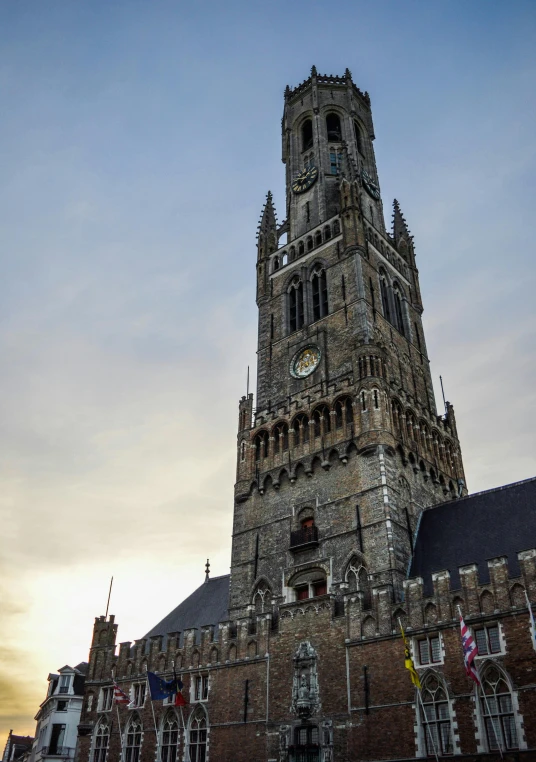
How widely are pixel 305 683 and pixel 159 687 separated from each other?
29.7ft

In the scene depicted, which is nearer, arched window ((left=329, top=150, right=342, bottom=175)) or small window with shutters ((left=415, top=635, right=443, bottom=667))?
small window with shutters ((left=415, top=635, right=443, bottom=667))

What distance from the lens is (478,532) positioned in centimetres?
3303

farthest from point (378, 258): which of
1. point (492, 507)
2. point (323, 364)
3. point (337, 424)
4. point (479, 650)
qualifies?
point (479, 650)

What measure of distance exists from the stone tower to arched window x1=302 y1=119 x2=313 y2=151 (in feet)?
10.8

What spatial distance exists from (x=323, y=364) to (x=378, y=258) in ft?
37.4

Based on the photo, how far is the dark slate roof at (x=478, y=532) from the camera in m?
30.8

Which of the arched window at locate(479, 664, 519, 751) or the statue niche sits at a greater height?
the statue niche

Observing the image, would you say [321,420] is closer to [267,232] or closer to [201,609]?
[201,609]

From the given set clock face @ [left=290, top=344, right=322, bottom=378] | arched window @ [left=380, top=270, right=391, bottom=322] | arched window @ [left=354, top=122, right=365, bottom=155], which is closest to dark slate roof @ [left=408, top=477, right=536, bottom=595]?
clock face @ [left=290, top=344, right=322, bottom=378]

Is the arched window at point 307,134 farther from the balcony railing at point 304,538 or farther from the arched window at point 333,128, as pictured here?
the balcony railing at point 304,538

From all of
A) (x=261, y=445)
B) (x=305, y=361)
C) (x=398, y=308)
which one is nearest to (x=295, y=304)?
(x=305, y=361)

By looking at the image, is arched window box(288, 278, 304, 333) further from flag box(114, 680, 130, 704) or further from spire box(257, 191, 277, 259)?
flag box(114, 680, 130, 704)

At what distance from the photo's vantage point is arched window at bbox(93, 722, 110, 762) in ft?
128

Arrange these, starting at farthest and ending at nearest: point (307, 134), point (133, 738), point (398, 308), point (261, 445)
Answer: point (307, 134) → point (398, 308) → point (261, 445) → point (133, 738)
